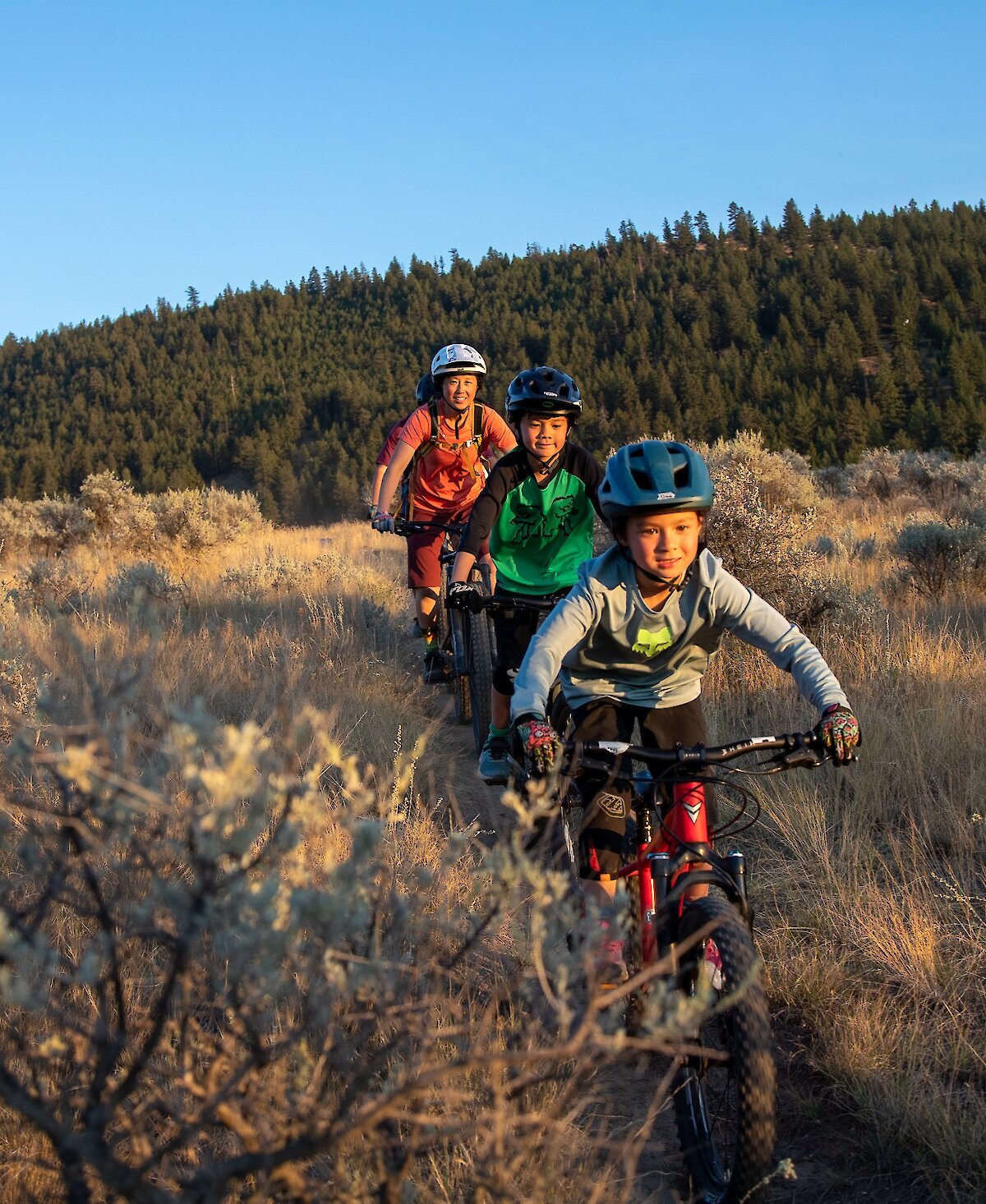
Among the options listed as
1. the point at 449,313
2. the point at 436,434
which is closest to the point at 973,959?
the point at 436,434

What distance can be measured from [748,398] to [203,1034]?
6153 centimetres

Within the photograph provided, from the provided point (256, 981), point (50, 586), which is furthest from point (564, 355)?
point (256, 981)

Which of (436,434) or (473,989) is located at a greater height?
(436,434)

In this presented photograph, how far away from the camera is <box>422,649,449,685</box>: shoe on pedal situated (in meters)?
7.41

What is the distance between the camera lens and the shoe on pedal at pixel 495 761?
4.93 meters

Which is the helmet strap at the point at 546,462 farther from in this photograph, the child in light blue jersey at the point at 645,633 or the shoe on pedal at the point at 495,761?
the child in light blue jersey at the point at 645,633

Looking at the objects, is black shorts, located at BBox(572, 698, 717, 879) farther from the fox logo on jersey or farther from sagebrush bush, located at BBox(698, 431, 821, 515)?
sagebrush bush, located at BBox(698, 431, 821, 515)

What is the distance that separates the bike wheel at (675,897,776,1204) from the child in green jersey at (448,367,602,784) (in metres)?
2.35

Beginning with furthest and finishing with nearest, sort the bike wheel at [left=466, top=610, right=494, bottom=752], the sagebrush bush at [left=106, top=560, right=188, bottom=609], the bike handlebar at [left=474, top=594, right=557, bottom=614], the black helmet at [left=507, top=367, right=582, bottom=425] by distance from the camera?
1. the sagebrush bush at [left=106, top=560, right=188, bottom=609]
2. the bike wheel at [left=466, top=610, right=494, bottom=752]
3. the bike handlebar at [left=474, top=594, right=557, bottom=614]
4. the black helmet at [left=507, top=367, right=582, bottom=425]

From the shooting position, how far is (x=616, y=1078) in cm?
322

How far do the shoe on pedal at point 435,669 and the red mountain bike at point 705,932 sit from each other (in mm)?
4342

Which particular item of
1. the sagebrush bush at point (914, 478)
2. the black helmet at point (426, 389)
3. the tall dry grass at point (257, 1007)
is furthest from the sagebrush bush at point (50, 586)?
the sagebrush bush at point (914, 478)

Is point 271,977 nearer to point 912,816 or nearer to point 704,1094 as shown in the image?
point 704,1094

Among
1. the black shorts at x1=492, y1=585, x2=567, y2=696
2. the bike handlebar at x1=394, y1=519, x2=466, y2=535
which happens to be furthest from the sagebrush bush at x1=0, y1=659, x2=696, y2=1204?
the bike handlebar at x1=394, y1=519, x2=466, y2=535
